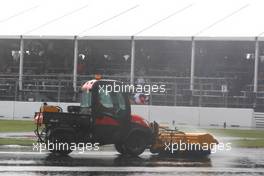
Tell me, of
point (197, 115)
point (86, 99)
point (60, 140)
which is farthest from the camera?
point (197, 115)

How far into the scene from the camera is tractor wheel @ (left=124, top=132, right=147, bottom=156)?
15188 millimetres

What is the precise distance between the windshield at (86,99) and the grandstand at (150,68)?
51.9ft

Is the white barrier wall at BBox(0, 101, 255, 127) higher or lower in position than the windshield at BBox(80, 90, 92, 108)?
lower

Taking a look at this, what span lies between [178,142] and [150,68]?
903 inches

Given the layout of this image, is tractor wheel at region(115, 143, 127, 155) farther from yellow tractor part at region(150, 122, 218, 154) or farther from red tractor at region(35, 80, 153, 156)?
yellow tractor part at region(150, 122, 218, 154)

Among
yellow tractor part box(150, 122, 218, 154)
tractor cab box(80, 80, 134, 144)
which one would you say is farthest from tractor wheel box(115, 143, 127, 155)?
yellow tractor part box(150, 122, 218, 154)

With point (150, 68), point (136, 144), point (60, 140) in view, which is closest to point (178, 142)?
point (136, 144)

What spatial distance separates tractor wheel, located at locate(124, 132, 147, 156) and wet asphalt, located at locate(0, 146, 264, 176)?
23 cm

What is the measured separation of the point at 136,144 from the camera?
50.0 ft

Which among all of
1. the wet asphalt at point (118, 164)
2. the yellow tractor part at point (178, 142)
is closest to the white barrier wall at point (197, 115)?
the wet asphalt at point (118, 164)

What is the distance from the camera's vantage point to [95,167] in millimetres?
12680

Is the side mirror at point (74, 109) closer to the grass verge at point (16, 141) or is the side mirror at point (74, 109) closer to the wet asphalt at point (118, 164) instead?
the wet asphalt at point (118, 164)

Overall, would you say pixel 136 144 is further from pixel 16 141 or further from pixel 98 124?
pixel 16 141
